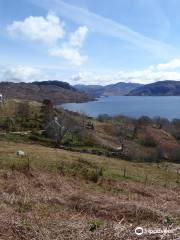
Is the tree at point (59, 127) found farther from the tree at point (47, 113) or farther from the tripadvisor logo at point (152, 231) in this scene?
the tripadvisor logo at point (152, 231)

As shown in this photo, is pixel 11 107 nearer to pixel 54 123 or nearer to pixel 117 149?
pixel 54 123

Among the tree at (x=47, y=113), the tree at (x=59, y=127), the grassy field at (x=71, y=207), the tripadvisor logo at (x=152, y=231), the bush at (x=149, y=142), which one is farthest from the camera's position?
the bush at (x=149, y=142)

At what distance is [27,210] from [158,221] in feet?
11.5

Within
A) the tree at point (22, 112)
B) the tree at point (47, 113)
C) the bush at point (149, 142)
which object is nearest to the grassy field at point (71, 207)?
the tree at point (47, 113)

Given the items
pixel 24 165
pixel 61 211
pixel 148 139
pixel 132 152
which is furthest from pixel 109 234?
pixel 148 139

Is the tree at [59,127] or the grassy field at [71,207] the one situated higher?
the grassy field at [71,207]

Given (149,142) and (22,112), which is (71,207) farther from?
(22,112)

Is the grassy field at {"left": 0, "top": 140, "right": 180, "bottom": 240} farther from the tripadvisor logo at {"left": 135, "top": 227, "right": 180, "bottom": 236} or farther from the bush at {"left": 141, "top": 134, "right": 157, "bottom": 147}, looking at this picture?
the bush at {"left": 141, "top": 134, "right": 157, "bottom": 147}

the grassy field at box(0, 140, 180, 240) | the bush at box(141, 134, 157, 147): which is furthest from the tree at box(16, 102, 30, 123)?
the grassy field at box(0, 140, 180, 240)

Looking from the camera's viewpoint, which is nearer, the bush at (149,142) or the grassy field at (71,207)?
the grassy field at (71,207)

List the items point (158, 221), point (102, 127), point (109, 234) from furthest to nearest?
point (102, 127)
point (158, 221)
point (109, 234)

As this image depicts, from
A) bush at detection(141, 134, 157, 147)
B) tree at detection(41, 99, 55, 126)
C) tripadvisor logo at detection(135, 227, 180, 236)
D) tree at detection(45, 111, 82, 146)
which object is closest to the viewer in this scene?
tripadvisor logo at detection(135, 227, 180, 236)

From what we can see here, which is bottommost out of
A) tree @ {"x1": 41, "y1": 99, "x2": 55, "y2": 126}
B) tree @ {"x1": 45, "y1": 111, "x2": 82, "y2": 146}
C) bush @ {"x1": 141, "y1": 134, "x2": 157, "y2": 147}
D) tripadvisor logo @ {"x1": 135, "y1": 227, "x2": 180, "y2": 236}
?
bush @ {"x1": 141, "y1": 134, "x2": 157, "y2": 147}

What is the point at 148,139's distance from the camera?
111 m
